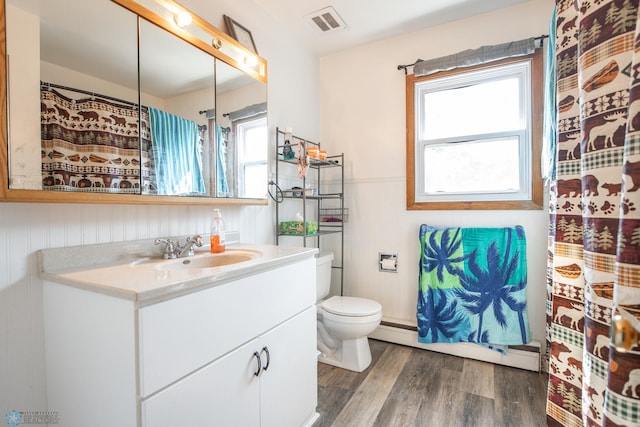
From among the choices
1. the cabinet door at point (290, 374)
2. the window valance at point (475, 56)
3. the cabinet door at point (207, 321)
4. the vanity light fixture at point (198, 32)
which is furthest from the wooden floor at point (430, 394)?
the window valance at point (475, 56)

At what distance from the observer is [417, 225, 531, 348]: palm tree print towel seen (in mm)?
2004

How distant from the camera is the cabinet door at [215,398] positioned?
32.0 inches

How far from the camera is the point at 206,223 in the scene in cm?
162

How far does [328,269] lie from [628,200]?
189 centimetres

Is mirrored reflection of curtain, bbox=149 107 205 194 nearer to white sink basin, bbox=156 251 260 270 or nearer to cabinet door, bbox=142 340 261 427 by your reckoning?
white sink basin, bbox=156 251 260 270

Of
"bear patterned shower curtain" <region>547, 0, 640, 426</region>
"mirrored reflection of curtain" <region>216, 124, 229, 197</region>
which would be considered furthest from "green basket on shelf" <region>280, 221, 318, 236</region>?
"bear patterned shower curtain" <region>547, 0, 640, 426</region>

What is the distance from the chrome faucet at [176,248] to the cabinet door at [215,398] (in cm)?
53

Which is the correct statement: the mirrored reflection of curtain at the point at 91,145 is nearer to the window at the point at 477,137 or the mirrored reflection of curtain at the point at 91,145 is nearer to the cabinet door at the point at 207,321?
the cabinet door at the point at 207,321

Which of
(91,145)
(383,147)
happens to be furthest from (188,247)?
(383,147)

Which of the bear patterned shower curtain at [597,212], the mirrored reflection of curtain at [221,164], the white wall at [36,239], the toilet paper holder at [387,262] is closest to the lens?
the bear patterned shower curtain at [597,212]

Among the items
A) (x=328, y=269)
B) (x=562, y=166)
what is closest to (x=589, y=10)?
(x=562, y=166)

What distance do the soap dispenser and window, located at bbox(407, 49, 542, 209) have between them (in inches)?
59.2

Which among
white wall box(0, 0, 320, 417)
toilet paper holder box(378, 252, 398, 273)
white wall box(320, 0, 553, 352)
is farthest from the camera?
toilet paper holder box(378, 252, 398, 273)

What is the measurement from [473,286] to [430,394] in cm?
79
